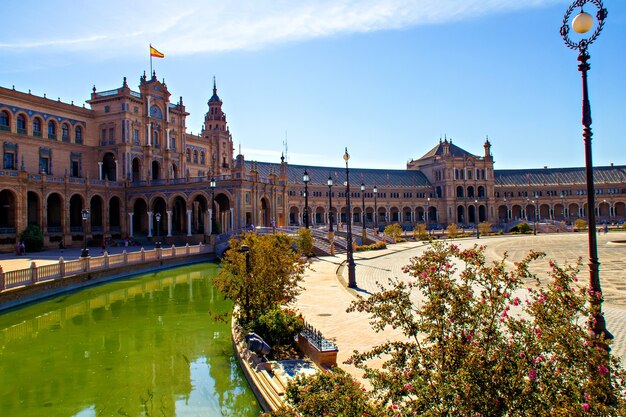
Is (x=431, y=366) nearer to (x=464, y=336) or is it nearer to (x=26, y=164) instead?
(x=464, y=336)

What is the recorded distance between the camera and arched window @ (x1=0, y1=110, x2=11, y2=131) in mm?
52031

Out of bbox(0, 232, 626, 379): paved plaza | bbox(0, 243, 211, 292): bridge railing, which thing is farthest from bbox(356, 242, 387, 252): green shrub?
bbox(0, 243, 211, 292): bridge railing

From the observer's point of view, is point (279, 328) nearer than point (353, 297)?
Yes

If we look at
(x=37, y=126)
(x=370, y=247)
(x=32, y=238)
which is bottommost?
(x=370, y=247)

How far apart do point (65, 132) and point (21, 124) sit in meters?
5.55

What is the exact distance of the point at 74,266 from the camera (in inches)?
1155

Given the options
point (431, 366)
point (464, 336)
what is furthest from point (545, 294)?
point (431, 366)

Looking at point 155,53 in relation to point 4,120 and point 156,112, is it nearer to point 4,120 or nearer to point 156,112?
point 156,112

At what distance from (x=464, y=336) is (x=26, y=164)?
59247mm

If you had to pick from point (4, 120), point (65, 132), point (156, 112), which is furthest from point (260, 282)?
point (156, 112)

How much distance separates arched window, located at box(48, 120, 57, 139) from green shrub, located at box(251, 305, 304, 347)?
5388cm

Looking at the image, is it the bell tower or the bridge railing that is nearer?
the bridge railing

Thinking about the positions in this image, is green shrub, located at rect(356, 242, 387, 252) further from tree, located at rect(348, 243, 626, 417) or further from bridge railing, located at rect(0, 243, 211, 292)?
tree, located at rect(348, 243, 626, 417)

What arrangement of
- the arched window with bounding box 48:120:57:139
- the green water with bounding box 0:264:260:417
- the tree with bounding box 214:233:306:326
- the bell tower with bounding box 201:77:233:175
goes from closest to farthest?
the green water with bounding box 0:264:260:417, the tree with bounding box 214:233:306:326, the arched window with bounding box 48:120:57:139, the bell tower with bounding box 201:77:233:175
